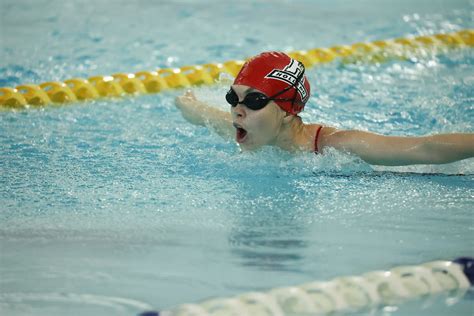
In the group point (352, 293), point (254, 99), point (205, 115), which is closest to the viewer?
point (352, 293)

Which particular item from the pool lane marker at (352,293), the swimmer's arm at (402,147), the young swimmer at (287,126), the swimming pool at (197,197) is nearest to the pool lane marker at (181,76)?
the swimming pool at (197,197)

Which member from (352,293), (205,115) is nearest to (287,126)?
(205,115)

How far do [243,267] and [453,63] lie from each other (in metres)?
4.25

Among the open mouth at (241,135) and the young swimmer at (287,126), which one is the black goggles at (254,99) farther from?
the open mouth at (241,135)

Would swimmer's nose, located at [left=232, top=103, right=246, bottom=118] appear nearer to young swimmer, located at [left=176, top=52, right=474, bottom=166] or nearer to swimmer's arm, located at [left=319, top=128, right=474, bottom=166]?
young swimmer, located at [left=176, top=52, right=474, bottom=166]

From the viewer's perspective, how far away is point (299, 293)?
2535 millimetres

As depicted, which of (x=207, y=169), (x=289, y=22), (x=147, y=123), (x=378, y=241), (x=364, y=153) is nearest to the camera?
(x=378, y=241)

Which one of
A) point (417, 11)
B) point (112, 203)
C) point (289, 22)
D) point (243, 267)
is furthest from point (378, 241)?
point (417, 11)

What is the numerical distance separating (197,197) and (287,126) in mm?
629

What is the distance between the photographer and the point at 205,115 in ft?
15.1

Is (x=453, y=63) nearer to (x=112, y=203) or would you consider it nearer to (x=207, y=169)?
(x=207, y=169)

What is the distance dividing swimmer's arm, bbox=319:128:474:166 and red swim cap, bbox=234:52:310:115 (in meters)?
0.25

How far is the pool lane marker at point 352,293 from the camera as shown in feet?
8.07

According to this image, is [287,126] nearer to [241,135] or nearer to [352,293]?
[241,135]
